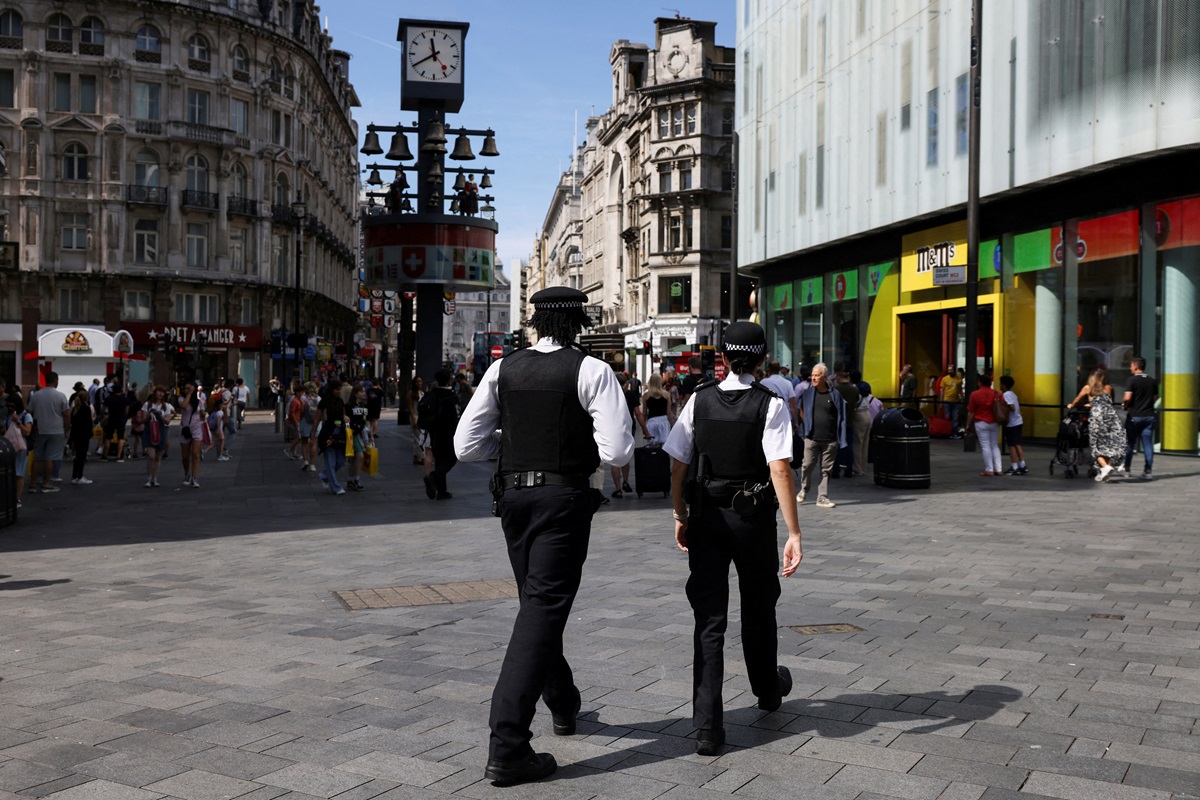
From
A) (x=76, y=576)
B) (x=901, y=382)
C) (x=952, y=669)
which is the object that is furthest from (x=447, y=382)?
(x=901, y=382)

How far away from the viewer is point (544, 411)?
4.54 meters

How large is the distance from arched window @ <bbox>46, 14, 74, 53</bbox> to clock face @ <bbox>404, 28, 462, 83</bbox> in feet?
92.7

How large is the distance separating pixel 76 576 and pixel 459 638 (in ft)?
13.7

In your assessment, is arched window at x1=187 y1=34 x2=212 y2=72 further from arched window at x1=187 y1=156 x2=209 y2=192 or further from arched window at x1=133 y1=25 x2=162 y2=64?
arched window at x1=187 y1=156 x2=209 y2=192

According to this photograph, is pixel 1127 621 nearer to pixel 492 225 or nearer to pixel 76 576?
pixel 76 576

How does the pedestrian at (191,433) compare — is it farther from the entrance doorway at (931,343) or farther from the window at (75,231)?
the window at (75,231)

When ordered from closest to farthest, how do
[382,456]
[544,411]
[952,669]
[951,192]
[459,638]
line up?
[544,411], [952,669], [459,638], [382,456], [951,192]

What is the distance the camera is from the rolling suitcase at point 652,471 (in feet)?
50.6

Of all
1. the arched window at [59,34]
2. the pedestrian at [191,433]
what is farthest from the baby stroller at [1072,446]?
the arched window at [59,34]

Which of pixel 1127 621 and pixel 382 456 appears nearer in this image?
pixel 1127 621

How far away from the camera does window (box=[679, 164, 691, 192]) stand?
65188 millimetres

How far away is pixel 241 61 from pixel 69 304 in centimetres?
1311

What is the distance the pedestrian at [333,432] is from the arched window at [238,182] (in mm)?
40047

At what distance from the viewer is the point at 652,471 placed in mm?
15555
